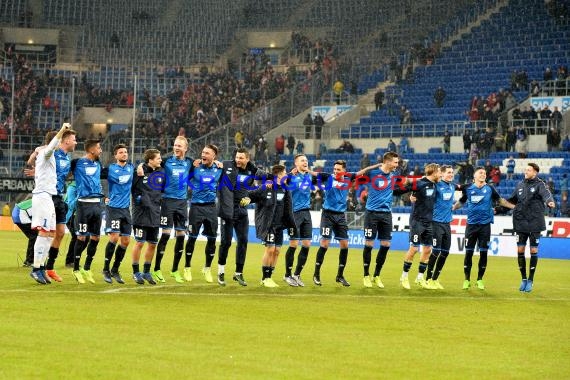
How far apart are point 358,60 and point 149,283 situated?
37551 mm

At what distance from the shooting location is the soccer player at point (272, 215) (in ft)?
61.2

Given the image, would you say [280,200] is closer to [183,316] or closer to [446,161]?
[183,316]

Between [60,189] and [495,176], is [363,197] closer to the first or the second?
[495,176]

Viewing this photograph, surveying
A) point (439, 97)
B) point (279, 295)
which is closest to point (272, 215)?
point (279, 295)

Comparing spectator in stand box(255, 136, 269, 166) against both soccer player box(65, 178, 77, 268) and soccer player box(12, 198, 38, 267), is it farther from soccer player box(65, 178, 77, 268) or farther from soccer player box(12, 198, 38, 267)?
soccer player box(12, 198, 38, 267)

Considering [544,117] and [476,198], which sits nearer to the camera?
[476,198]

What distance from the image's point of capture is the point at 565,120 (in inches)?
1688

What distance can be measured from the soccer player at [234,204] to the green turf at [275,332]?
72 cm

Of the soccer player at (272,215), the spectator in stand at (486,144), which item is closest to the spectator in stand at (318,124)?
the spectator in stand at (486,144)

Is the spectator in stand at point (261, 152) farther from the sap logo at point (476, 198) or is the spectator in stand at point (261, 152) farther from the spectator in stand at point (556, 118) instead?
the sap logo at point (476, 198)

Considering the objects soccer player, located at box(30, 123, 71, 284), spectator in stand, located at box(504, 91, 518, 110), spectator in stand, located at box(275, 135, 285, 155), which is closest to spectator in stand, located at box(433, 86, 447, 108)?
spectator in stand, located at box(504, 91, 518, 110)

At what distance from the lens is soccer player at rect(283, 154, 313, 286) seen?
19125 millimetres

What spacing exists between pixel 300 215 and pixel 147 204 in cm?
298

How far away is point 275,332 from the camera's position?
12516mm
